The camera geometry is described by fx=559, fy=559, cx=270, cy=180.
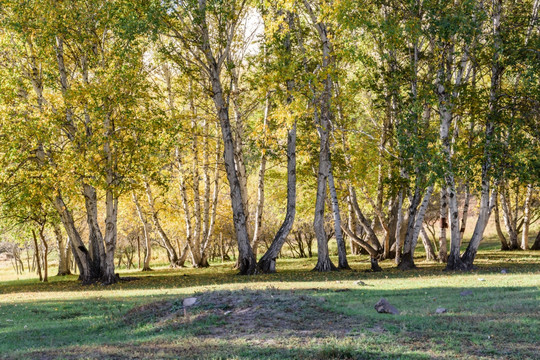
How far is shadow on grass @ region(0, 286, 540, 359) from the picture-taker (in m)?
8.36

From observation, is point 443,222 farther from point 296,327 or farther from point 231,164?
point 296,327

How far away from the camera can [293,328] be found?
9969 millimetres

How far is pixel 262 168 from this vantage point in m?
28.9

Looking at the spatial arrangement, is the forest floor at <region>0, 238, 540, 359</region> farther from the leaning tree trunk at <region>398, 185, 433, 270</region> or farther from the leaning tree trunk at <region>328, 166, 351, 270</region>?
the leaning tree trunk at <region>328, 166, 351, 270</region>

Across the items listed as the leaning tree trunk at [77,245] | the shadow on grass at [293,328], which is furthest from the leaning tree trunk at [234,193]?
the shadow on grass at [293,328]

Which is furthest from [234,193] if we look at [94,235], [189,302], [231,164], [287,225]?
[189,302]

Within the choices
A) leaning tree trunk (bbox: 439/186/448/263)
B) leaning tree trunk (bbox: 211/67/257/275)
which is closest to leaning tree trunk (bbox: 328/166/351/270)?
leaning tree trunk (bbox: 211/67/257/275)

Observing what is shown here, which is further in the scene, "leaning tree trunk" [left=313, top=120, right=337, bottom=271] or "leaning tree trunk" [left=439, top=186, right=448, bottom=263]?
"leaning tree trunk" [left=439, top=186, right=448, bottom=263]

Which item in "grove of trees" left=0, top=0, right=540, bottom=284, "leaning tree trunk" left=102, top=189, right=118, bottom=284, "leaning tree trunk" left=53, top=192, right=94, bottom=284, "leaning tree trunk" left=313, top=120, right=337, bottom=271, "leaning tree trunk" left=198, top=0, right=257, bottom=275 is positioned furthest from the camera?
"leaning tree trunk" left=53, top=192, right=94, bottom=284

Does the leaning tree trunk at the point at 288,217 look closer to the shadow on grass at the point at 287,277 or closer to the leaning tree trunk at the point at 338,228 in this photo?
the shadow on grass at the point at 287,277

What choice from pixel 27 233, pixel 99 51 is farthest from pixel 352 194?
pixel 27 233

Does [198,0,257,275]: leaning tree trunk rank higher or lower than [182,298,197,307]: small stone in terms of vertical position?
higher

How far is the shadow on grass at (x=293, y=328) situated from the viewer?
8.36 meters

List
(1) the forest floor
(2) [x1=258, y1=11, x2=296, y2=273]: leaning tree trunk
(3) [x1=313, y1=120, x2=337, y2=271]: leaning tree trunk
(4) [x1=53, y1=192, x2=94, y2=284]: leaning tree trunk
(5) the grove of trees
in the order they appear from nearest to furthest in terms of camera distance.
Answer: (1) the forest floor
(5) the grove of trees
(3) [x1=313, y1=120, x2=337, y2=271]: leaning tree trunk
(2) [x1=258, y1=11, x2=296, y2=273]: leaning tree trunk
(4) [x1=53, y1=192, x2=94, y2=284]: leaning tree trunk
